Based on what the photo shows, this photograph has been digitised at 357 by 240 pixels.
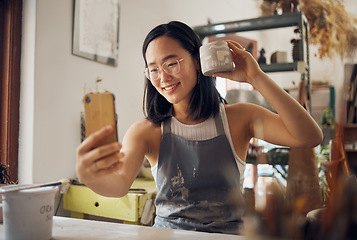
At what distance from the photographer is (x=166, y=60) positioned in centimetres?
107

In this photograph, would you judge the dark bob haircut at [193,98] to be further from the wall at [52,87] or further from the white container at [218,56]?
the wall at [52,87]

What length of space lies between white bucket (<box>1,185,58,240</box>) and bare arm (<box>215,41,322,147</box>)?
0.62 meters

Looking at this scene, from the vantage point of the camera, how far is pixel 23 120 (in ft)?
6.38

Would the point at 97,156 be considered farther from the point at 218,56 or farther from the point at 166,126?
the point at 166,126

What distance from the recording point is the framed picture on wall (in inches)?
87.3

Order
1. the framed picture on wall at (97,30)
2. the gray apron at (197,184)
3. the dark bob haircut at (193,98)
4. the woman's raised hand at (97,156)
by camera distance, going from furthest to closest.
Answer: the framed picture on wall at (97,30) < the dark bob haircut at (193,98) < the gray apron at (197,184) < the woman's raised hand at (97,156)

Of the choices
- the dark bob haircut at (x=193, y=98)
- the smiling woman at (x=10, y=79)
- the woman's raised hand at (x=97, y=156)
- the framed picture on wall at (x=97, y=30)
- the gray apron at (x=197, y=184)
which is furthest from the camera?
the framed picture on wall at (x=97, y=30)

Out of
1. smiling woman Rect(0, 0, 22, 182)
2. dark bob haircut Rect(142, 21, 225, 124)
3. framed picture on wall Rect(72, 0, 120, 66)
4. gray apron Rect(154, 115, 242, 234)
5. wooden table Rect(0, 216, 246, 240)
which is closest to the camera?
wooden table Rect(0, 216, 246, 240)

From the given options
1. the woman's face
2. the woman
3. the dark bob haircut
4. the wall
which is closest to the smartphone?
the woman

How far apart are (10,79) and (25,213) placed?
1.46 meters

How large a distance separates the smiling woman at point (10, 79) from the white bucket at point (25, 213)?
52.6 inches

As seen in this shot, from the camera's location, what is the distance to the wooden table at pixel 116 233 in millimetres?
769

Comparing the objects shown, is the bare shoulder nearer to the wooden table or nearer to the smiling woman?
the wooden table

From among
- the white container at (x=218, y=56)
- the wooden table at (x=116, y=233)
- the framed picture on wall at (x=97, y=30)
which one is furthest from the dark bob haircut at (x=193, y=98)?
the framed picture on wall at (x=97, y=30)
